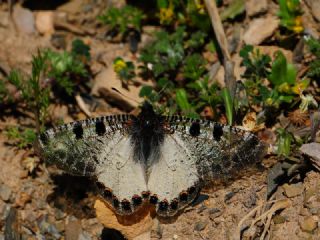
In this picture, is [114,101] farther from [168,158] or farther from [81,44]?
[168,158]

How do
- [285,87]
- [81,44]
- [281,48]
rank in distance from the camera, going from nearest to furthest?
[285,87] < [281,48] < [81,44]

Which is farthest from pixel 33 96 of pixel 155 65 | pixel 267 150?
pixel 267 150

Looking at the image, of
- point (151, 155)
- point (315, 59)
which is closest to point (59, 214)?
point (151, 155)

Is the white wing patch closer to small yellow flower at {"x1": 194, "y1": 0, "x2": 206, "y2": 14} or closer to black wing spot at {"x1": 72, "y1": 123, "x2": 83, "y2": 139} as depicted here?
black wing spot at {"x1": 72, "y1": 123, "x2": 83, "y2": 139}

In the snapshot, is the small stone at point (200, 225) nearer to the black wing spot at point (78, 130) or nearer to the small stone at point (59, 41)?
the black wing spot at point (78, 130)

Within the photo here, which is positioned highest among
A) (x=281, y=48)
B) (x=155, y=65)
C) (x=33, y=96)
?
(x=281, y=48)

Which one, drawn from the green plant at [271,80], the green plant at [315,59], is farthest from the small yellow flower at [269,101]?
the green plant at [315,59]

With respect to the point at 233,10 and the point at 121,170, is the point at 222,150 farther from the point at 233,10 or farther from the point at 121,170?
the point at 233,10
